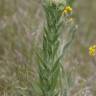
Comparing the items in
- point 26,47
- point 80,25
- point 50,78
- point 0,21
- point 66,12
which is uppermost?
point 80,25

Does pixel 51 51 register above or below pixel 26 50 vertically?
below

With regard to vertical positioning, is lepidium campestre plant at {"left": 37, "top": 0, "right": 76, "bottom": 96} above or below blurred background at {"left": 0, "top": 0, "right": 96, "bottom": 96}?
below

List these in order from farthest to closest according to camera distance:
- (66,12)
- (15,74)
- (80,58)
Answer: (80,58), (15,74), (66,12)

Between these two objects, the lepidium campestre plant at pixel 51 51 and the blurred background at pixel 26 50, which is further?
the blurred background at pixel 26 50

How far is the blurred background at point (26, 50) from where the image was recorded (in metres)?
4.38

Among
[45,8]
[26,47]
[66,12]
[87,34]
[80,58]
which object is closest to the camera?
[45,8]

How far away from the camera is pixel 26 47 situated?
17.0 ft

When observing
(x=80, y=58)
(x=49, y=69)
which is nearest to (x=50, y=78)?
(x=49, y=69)

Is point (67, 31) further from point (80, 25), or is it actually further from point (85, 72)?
point (80, 25)

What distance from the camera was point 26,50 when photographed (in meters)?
5.11

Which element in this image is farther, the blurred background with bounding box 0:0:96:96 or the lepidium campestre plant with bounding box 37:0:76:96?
the blurred background with bounding box 0:0:96:96

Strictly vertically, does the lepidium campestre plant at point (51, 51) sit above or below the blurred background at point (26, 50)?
below

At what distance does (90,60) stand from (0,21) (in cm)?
111

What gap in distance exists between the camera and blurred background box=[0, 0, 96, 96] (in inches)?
172
